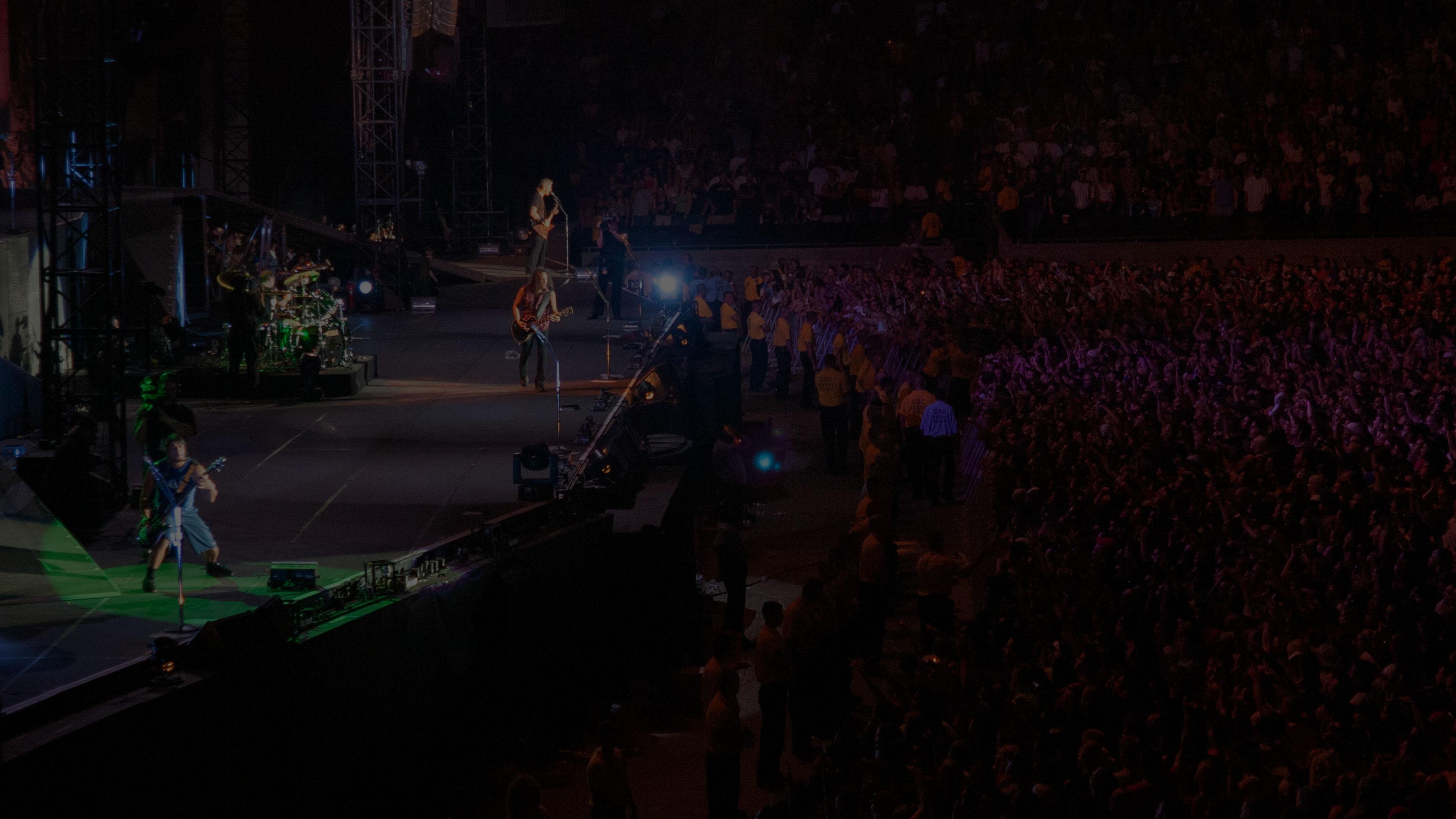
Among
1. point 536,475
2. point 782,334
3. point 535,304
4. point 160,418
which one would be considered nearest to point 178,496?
point 160,418

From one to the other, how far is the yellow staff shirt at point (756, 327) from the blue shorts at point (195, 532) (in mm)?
11110

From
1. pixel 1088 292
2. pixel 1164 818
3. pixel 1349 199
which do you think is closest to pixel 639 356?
pixel 1088 292

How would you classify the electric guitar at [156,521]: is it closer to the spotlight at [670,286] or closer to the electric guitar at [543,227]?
the electric guitar at [543,227]

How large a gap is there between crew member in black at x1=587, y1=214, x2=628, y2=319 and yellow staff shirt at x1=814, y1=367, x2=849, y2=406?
6.81 metres

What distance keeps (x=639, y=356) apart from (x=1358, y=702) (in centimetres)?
1339

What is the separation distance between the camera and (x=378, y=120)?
25766mm

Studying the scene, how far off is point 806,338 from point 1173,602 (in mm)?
10752

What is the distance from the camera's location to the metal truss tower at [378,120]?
24562 millimetres

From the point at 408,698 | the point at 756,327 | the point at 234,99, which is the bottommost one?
the point at 408,698

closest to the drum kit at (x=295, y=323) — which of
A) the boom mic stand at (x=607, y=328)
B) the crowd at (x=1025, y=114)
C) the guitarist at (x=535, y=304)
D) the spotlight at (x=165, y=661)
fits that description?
the guitarist at (x=535, y=304)

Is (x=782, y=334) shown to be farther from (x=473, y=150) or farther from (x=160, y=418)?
(x=473, y=150)

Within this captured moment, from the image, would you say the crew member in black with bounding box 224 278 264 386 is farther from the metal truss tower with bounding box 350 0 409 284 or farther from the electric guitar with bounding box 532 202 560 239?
the metal truss tower with bounding box 350 0 409 284

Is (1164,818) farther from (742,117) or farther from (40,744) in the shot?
(742,117)

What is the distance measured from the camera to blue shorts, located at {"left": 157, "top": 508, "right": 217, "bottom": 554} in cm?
995
